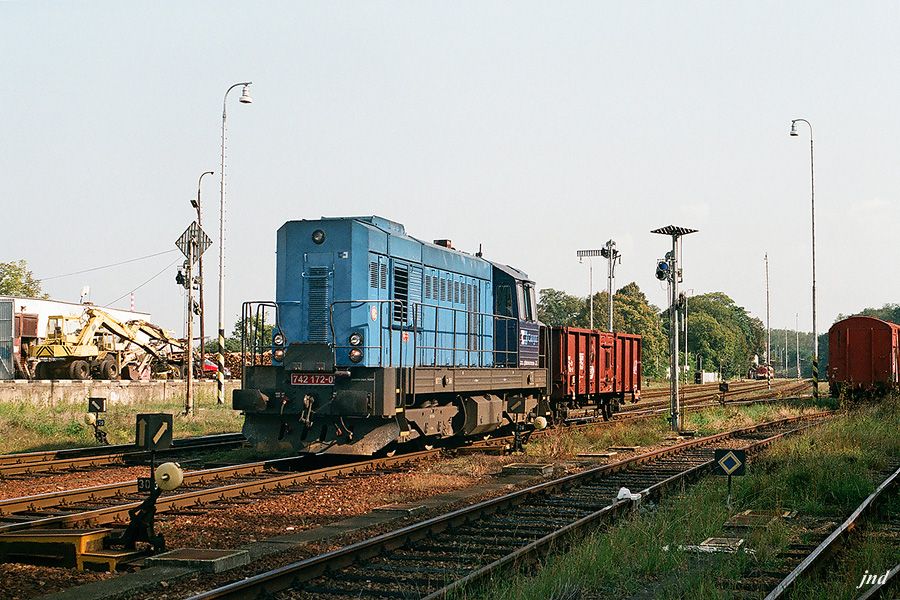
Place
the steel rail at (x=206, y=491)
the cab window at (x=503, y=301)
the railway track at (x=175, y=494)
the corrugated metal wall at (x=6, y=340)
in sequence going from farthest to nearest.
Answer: the corrugated metal wall at (x=6, y=340) → the cab window at (x=503, y=301) → the railway track at (x=175, y=494) → the steel rail at (x=206, y=491)

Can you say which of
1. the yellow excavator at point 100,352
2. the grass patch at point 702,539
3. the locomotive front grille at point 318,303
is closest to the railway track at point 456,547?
the grass patch at point 702,539

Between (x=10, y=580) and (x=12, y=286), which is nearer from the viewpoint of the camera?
(x=10, y=580)

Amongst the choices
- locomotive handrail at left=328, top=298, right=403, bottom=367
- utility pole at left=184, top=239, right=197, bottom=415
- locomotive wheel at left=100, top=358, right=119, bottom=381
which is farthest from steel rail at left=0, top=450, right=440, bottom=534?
locomotive wheel at left=100, top=358, right=119, bottom=381

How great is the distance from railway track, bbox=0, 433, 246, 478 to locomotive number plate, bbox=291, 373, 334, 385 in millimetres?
2228

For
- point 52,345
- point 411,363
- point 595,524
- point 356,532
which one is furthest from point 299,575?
point 52,345

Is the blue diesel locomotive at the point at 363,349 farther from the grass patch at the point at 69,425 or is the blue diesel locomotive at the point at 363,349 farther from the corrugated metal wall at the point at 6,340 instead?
the corrugated metal wall at the point at 6,340

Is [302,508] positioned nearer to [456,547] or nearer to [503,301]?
[456,547]

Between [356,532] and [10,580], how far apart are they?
11.2 ft

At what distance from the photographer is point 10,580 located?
7879 mm

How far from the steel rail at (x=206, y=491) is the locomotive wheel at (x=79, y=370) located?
27.5 m

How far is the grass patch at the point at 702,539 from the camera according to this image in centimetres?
746

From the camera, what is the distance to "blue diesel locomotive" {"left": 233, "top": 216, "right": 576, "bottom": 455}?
15031 millimetres

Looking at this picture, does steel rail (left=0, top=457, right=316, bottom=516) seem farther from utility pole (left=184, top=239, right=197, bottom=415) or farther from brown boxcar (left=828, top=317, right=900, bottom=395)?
brown boxcar (left=828, top=317, right=900, bottom=395)

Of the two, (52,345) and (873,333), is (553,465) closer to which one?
(873,333)
